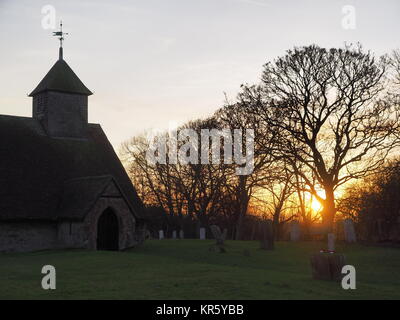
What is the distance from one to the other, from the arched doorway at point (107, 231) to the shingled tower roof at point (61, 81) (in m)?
10.4

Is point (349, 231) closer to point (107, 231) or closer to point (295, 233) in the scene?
point (295, 233)

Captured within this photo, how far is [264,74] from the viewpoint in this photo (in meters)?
42.3

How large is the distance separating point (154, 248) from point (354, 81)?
55.6 ft

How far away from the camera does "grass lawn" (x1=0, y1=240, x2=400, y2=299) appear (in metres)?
16.8

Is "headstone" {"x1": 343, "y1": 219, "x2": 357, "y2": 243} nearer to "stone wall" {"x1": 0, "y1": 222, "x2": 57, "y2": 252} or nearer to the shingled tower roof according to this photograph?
"stone wall" {"x1": 0, "y1": 222, "x2": 57, "y2": 252}

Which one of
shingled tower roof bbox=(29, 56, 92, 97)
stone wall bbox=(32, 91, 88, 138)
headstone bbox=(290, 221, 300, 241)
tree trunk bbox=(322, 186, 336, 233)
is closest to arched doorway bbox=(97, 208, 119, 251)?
stone wall bbox=(32, 91, 88, 138)

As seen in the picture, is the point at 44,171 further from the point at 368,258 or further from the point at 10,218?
the point at 368,258

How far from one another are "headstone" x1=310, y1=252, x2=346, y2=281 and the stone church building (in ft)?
55.5

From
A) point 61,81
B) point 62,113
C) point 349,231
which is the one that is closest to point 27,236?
point 62,113

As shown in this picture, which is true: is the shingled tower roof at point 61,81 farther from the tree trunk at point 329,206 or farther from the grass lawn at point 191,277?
the tree trunk at point 329,206

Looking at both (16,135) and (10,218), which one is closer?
(10,218)

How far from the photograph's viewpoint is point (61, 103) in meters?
41.8
